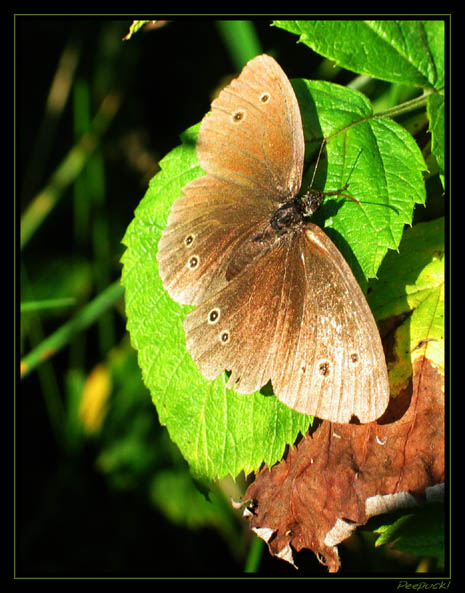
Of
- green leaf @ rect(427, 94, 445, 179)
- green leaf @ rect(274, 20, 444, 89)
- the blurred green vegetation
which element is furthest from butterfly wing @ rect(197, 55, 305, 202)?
the blurred green vegetation

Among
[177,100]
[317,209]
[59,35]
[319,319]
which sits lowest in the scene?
[319,319]

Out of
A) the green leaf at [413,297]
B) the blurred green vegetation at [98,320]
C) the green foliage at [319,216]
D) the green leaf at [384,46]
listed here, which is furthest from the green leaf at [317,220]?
the blurred green vegetation at [98,320]

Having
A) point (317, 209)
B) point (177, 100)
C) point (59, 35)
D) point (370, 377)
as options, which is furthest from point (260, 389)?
point (59, 35)

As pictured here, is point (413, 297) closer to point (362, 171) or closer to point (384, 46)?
point (362, 171)

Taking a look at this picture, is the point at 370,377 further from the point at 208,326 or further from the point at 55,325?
the point at 55,325

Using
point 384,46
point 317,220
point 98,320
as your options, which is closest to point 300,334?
point 317,220

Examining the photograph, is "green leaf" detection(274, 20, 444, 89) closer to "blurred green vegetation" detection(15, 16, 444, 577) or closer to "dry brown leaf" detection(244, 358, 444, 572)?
"blurred green vegetation" detection(15, 16, 444, 577)

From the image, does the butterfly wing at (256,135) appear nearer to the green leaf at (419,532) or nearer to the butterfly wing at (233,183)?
the butterfly wing at (233,183)
